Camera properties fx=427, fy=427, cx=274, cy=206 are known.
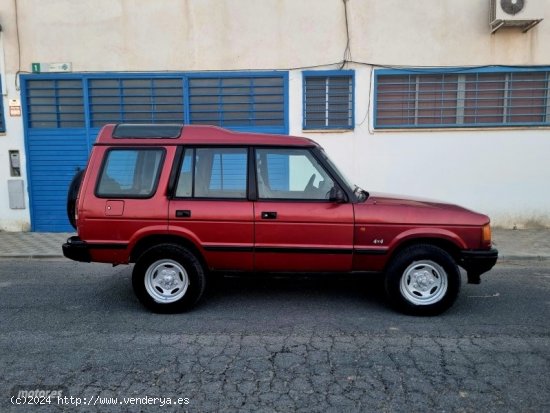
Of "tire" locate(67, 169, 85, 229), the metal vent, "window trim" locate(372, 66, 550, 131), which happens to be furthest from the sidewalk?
the metal vent

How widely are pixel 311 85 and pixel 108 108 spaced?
4.43 metres

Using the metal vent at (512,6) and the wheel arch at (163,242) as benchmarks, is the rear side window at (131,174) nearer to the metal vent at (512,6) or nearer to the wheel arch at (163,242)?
the wheel arch at (163,242)

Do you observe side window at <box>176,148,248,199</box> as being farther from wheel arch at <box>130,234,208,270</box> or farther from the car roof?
wheel arch at <box>130,234,208,270</box>

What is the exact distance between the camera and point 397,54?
29.3 feet

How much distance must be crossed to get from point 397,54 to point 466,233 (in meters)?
5.77

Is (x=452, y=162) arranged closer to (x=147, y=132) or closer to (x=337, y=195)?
(x=337, y=195)

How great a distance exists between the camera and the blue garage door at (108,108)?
9141 mm

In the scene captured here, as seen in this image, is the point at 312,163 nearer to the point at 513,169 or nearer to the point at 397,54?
the point at 397,54

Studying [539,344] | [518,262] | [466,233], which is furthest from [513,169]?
[539,344]

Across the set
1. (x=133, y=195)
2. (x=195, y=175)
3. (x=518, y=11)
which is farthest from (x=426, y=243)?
(x=518, y=11)

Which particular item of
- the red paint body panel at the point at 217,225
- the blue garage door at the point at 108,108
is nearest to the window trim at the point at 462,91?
the blue garage door at the point at 108,108

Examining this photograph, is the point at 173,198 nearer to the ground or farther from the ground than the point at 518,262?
farther from the ground

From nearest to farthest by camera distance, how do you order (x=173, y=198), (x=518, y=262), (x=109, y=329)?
(x=109, y=329) < (x=173, y=198) < (x=518, y=262)

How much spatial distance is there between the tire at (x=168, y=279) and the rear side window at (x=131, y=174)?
64cm
